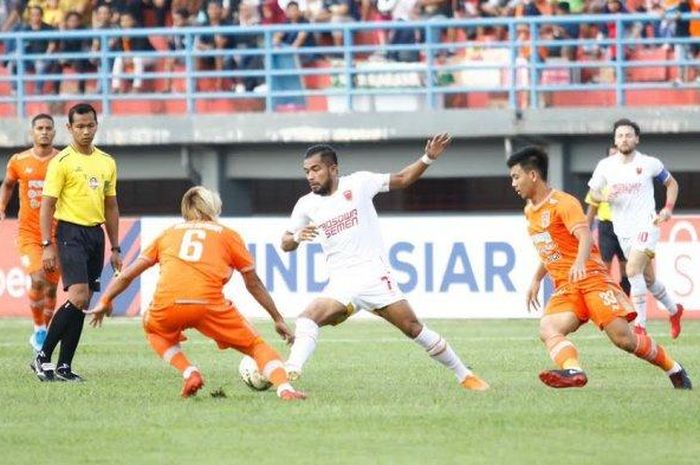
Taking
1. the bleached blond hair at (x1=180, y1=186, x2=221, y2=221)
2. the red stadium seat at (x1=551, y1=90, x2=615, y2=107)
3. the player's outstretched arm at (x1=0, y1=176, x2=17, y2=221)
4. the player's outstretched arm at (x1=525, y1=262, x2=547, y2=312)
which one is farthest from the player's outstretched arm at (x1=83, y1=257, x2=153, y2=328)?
the red stadium seat at (x1=551, y1=90, x2=615, y2=107)

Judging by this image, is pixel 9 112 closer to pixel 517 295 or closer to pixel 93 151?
pixel 517 295

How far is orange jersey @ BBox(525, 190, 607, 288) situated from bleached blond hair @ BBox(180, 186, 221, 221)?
2136 millimetres

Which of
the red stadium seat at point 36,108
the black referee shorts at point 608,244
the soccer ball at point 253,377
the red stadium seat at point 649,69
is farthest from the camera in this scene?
the red stadium seat at point 36,108

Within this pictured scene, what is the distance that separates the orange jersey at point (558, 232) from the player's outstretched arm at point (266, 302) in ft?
6.04

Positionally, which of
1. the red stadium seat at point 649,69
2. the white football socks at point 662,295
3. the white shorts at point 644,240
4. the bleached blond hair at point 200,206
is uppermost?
the bleached blond hair at point 200,206

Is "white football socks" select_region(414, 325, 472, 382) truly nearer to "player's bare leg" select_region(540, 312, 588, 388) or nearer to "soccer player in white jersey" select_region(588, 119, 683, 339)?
"player's bare leg" select_region(540, 312, 588, 388)

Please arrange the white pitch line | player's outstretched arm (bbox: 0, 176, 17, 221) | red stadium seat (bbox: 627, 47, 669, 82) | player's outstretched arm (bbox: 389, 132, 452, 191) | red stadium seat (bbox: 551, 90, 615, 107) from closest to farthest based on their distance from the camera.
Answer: player's outstretched arm (bbox: 389, 132, 452, 191), player's outstretched arm (bbox: 0, 176, 17, 221), the white pitch line, red stadium seat (bbox: 627, 47, 669, 82), red stadium seat (bbox: 551, 90, 615, 107)

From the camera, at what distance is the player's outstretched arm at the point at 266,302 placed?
12250 millimetres

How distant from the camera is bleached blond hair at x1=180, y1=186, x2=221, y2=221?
12.5 metres

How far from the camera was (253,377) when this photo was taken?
1329 cm

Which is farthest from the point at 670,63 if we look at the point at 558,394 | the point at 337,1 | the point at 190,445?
the point at 190,445

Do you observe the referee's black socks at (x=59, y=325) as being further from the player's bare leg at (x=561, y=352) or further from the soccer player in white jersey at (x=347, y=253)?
the player's bare leg at (x=561, y=352)

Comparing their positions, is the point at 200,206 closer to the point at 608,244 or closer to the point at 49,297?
the point at 49,297

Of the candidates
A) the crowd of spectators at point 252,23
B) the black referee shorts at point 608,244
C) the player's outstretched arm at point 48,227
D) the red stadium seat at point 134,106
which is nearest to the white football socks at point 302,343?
the player's outstretched arm at point 48,227
